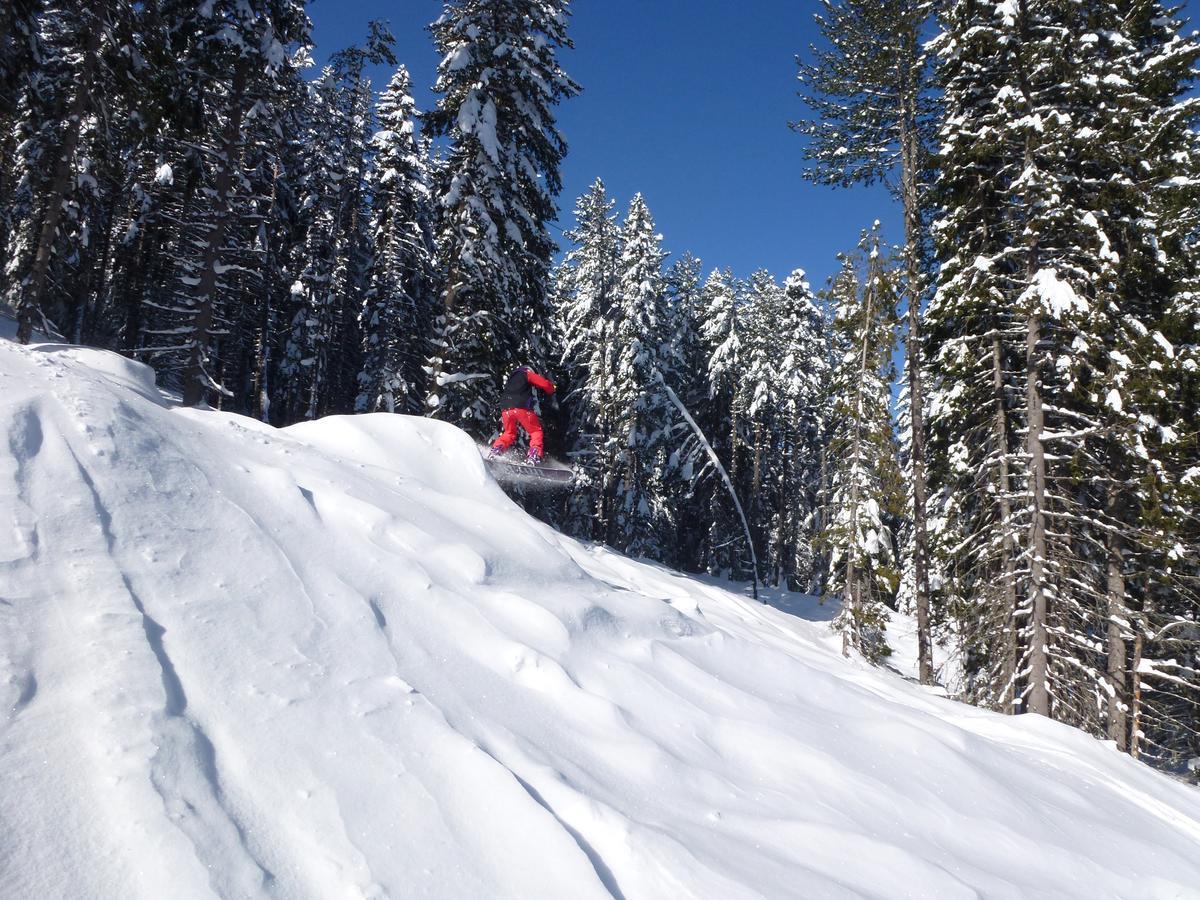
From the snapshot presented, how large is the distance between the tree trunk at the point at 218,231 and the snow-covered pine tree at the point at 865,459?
1420cm

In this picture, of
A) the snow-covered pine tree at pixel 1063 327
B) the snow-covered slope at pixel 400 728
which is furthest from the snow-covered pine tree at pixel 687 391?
the snow-covered slope at pixel 400 728

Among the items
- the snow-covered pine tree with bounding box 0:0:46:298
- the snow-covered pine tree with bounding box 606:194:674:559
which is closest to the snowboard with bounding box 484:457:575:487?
the snow-covered pine tree with bounding box 0:0:46:298

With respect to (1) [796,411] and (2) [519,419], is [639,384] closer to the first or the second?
(1) [796,411]

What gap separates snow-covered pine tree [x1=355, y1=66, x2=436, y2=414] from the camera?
26375 millimetres

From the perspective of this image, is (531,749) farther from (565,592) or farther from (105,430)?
(105,430)

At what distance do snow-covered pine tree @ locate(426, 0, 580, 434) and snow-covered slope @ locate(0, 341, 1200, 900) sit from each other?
28.3 feet

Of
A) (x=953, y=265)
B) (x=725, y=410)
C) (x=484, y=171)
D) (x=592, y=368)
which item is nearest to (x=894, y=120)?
(x=953, y=265)

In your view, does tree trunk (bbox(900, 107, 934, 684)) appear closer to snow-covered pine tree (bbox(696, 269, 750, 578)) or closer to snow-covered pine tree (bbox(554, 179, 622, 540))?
snow-covered pine tree (bbox(554, 179, 622, 540))

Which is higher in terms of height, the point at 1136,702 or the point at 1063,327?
the point at 1063,327

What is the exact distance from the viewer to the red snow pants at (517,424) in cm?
1245

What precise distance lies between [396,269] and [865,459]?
20.9 metres

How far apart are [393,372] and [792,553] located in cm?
2640

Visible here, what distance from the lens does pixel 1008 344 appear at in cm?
1241

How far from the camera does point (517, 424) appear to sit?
1254 centimetres
